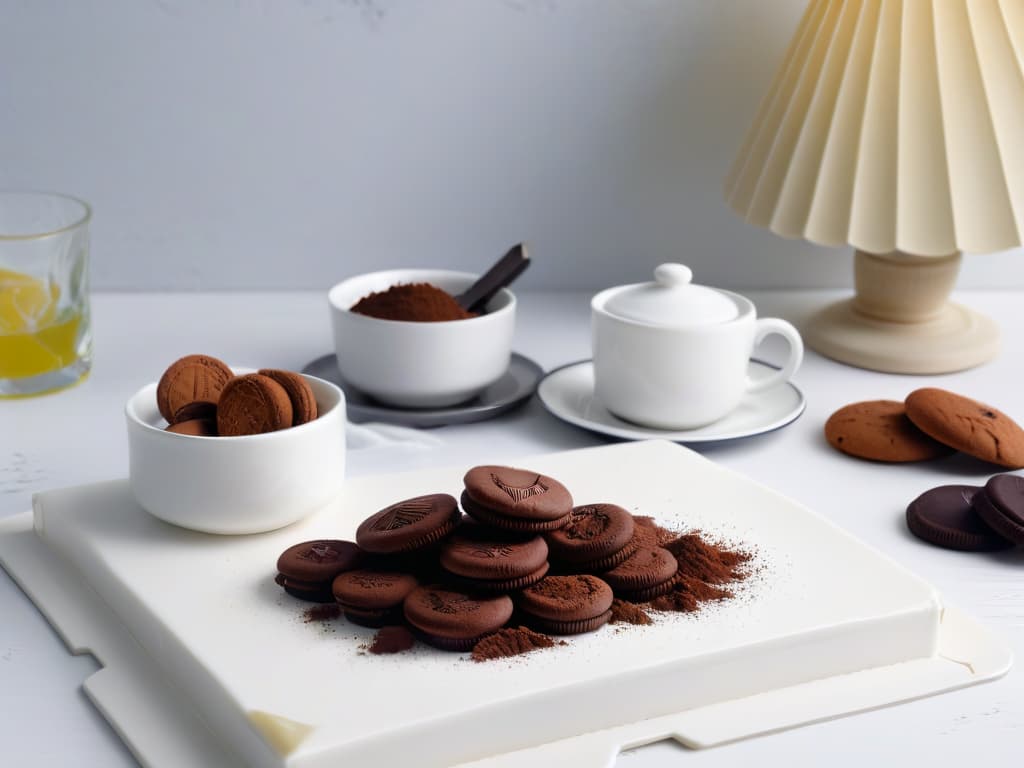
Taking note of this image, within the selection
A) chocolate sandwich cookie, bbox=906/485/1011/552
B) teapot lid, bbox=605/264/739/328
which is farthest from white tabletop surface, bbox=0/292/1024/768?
teapot lid, bbox=605/264/739/328

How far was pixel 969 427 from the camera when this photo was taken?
976 millimetres

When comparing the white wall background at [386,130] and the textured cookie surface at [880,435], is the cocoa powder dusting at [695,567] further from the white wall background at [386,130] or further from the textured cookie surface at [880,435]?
the white wall background at [386,130]

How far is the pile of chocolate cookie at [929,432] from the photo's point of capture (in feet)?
3.19

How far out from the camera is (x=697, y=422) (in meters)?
1.03

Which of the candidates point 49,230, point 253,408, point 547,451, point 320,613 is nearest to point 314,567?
point 320,613

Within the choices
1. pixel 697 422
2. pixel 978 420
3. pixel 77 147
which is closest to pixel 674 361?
pixel 697 422

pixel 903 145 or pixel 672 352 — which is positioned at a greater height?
pixel 903 145

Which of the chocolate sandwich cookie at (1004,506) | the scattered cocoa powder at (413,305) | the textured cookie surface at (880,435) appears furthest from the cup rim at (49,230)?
the chocolate sandwich cookie at (1004,506)

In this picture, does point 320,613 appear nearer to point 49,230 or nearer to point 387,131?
point 49,230

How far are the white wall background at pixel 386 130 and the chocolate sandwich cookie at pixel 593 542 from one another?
2.48 feet

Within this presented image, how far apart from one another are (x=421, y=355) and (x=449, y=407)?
0.07 meters

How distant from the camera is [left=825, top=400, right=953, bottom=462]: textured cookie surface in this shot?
1.00m

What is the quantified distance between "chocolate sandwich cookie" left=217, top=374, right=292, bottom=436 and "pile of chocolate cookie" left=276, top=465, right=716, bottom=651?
9cm

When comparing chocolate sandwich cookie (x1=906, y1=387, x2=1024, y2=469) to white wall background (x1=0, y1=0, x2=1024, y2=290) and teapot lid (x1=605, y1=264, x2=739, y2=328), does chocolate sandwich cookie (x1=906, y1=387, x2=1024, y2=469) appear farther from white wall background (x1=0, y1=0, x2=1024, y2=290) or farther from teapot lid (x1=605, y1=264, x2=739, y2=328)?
white wall background (x1=0, y1=0, x2=1024, y2=290)
